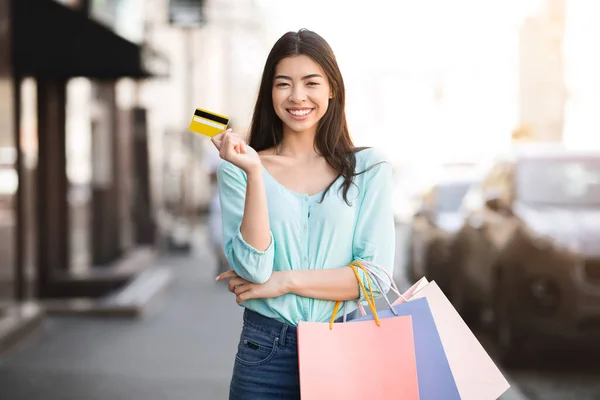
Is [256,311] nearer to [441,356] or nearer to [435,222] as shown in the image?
[441,356]

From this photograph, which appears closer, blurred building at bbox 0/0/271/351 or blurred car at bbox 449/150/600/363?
blurred car at bbox 449/150/600/363

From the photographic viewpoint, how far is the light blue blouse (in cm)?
272

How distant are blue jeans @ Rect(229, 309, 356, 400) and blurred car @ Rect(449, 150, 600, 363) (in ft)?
16.8

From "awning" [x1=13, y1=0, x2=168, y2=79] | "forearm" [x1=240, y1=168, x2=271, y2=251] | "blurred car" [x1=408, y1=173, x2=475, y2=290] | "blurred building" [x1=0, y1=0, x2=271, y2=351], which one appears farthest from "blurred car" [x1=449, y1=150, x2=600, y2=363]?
"forearm" [x1=240, y1=168, x2=271, y2=251]

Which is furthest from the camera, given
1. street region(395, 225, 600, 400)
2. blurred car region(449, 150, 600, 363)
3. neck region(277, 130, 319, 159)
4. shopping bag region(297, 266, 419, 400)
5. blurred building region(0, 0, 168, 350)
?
blurred building region(0, 0, 168, 350)

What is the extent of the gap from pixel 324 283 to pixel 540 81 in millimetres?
46816

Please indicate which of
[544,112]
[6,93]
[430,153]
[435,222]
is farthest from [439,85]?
[6,93]

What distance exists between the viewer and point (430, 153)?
216 ft

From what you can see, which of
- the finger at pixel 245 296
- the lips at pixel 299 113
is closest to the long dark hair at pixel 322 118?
the lips at pixel 299 113

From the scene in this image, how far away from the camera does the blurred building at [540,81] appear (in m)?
45.4

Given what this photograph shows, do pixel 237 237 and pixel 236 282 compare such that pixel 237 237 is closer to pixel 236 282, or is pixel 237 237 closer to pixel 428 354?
pixel 236 282

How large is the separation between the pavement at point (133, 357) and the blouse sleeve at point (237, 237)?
148 inches

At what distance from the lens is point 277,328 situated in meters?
2.75

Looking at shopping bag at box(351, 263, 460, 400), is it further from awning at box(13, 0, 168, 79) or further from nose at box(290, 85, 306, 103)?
awning at box(13, 0, 168, 79)
